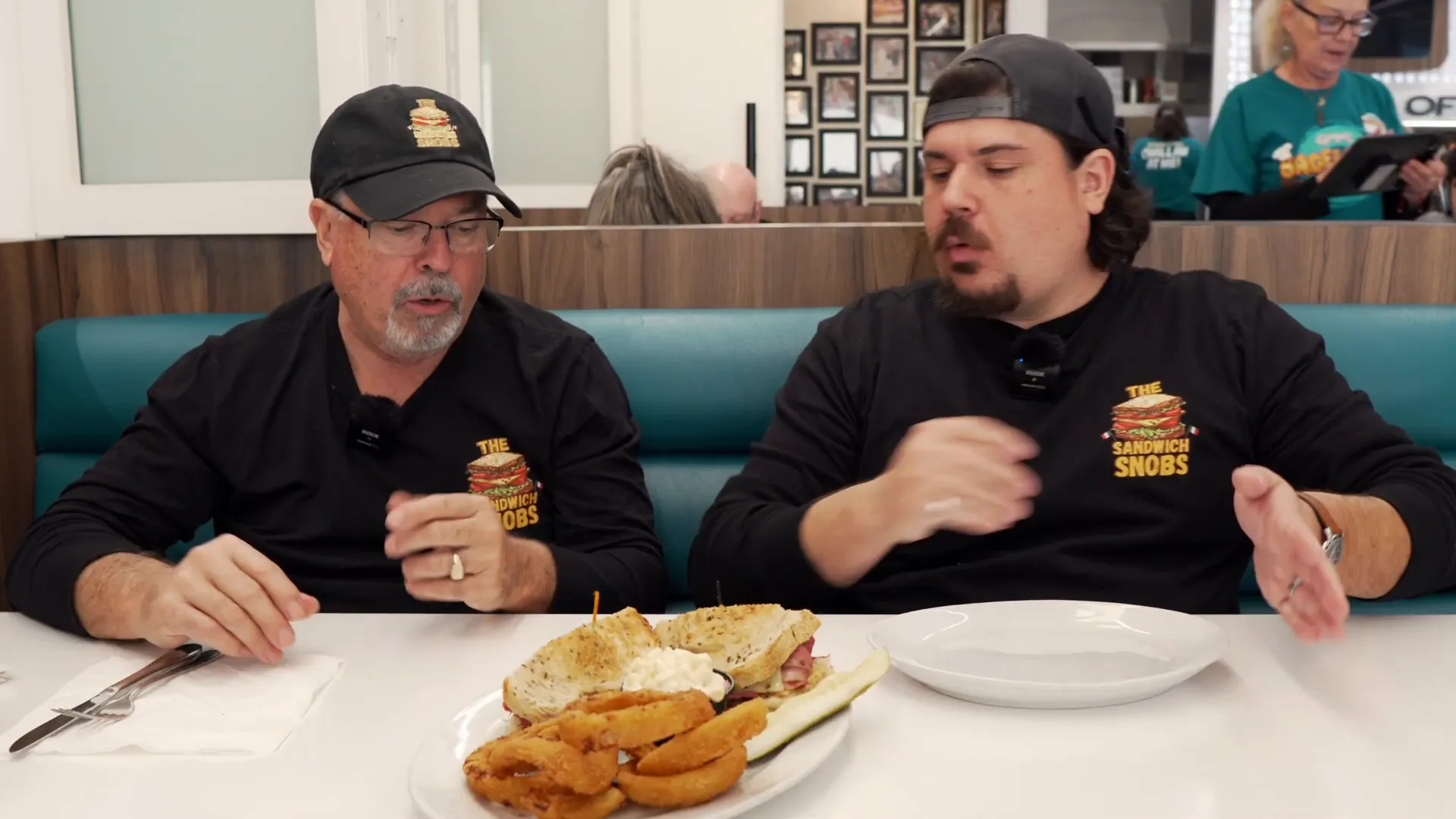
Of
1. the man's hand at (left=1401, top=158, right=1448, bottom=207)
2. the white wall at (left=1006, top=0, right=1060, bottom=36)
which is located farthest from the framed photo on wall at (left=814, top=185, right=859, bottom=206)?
the man's hand at (left=1401, top=158, right=1448, bottom=207)

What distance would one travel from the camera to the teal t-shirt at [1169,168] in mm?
5016

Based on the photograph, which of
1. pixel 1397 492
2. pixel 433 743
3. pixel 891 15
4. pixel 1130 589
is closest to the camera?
pixel 433 743

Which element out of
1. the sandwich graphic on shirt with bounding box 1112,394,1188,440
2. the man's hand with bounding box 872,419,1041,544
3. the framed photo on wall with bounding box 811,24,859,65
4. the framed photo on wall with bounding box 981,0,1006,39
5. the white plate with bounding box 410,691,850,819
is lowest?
the white plate with bounding box 410,691,850,819

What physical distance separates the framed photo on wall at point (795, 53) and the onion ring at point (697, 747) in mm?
7689

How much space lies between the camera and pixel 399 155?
1617 millimetres

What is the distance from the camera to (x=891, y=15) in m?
8.07

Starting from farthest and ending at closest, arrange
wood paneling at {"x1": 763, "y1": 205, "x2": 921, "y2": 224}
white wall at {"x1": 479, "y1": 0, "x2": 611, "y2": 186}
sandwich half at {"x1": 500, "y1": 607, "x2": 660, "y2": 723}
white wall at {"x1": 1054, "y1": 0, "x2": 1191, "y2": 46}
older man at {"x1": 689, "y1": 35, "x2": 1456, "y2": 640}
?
white wall at {"x1": 1054, "y1": 0, "x2": 1191, "y2": 46} → wood paneling at {"x1": 763, "y1": 205, "x2": 921, "y2": 224} → white wall at {"x1": 479, "y1": 0, "x2": 611, "y2": 186} → older man at {"x1": 689, "y1": 35, "x2": 1456, "y2": 640} → sandwich half at {"x1": 500, "y1": 607, "x2": 660, "y2": 723}

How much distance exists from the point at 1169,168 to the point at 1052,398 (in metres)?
3.84

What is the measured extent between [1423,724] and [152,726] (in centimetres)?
94

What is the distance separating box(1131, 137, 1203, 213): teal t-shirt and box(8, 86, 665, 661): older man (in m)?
3.96

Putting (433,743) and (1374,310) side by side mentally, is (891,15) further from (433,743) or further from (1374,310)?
(433,743)

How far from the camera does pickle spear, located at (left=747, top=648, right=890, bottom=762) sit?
0.80 meters

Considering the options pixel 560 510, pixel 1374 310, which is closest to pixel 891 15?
pixel 1374 310

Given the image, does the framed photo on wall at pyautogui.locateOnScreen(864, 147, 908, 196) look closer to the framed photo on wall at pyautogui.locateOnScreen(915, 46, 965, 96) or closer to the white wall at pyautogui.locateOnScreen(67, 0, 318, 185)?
the framed photo on wall at pyautogui.locateOnScreen(915, 46, 965, 96)
